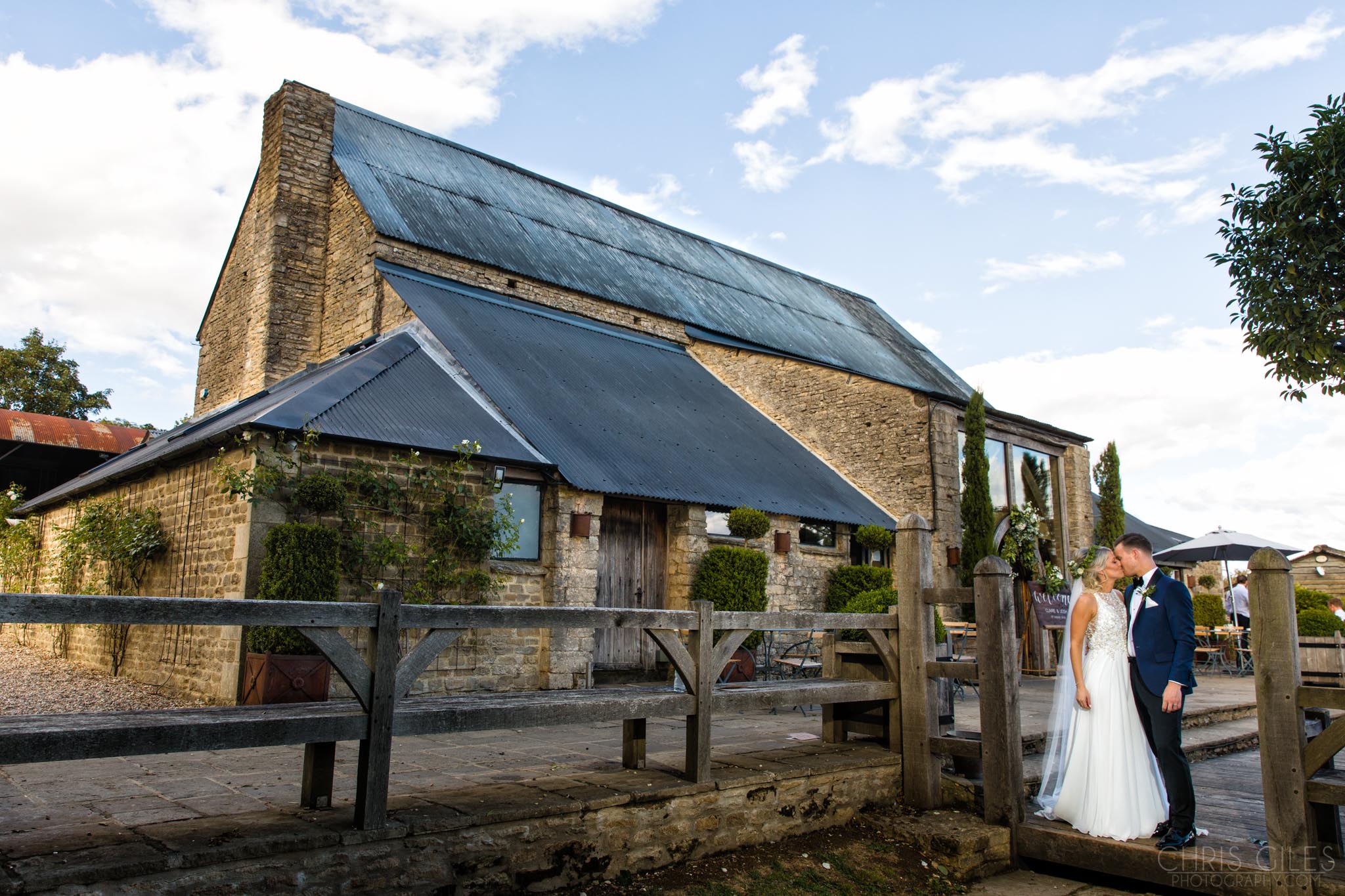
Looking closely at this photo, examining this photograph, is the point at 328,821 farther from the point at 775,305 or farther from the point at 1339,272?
the point at 775,305

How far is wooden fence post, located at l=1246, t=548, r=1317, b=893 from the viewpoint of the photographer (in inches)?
163

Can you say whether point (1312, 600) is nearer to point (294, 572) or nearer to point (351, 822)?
point (294, 572)

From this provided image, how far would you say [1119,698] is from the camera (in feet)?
15.8

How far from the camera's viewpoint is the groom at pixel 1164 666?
453 cm

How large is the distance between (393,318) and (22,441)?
13891 mm

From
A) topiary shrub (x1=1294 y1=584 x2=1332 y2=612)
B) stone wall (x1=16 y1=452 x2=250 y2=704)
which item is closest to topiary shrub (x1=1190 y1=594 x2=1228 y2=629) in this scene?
topiary shrub (x1=1294 y1=584 x2=1332 y2=612)

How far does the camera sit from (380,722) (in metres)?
3.72

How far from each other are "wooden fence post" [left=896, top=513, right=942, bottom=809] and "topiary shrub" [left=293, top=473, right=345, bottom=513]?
5.61 m

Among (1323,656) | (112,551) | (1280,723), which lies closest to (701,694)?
(1280,723)

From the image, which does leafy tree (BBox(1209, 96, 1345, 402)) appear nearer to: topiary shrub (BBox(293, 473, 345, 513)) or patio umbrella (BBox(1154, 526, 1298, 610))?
patio umbrella (BBox(1154, 526, 1298, 610))

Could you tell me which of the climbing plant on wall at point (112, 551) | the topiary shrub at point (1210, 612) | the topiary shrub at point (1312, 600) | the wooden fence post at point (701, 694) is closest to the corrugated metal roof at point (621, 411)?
the climbing plant on wall at point (112, 551)

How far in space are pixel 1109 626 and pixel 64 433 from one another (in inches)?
966

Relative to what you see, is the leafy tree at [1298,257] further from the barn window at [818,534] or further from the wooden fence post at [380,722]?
the wooden fence post at [380,722]

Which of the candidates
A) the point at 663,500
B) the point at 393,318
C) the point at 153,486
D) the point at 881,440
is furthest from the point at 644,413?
the point at 153,486
